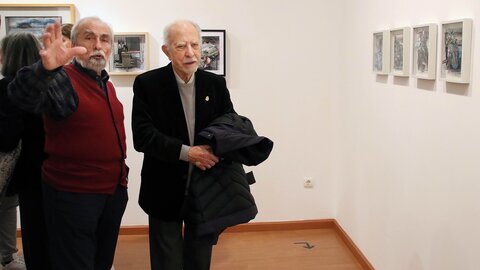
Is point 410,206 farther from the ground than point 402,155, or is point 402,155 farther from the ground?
point 402,155

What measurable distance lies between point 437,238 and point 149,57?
96.0 inches

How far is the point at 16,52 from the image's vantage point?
7.23 ft

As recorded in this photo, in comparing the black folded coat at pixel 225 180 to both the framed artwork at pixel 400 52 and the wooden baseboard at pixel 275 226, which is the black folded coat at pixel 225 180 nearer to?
the framed artwork at pixel 400 52

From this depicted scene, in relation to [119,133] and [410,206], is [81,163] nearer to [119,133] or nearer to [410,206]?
[119,133]

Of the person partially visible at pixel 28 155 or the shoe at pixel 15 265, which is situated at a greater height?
the person partially visible at pixel 28 155

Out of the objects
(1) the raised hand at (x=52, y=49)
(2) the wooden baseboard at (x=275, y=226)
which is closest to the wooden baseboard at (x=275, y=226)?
(2) the wooden baseboard at (x=275, y=226)

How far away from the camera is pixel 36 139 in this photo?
2.23m

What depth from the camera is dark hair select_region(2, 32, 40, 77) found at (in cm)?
220

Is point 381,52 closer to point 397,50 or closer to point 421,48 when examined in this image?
point 397,50

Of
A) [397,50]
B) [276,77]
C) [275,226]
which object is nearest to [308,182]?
[275,226]

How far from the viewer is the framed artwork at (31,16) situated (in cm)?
360

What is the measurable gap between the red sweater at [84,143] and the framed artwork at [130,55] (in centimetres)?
171

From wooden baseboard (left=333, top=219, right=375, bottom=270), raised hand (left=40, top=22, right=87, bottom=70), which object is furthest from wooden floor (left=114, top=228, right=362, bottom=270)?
raised hand (left=40, top=22, right=87, bottom=70)

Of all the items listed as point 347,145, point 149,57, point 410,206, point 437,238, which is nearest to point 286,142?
point 347,145
